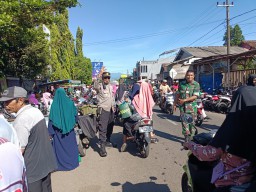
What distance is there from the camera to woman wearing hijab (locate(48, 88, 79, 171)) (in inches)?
198

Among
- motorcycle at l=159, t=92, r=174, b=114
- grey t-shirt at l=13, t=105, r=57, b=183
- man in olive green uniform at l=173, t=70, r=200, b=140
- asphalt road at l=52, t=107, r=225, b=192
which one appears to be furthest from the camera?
motorcycle at l=159, t=92, r=174, b=114

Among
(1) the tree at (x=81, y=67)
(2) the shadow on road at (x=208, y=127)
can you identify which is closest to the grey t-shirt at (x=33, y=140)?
(2) the shadow on road at (x=208, y=127)

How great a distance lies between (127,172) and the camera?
5082 millimetres

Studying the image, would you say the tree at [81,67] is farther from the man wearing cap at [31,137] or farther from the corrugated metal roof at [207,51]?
the man wearing cap at [31,137]

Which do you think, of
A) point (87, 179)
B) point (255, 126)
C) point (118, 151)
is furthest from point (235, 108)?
point (118, 151)

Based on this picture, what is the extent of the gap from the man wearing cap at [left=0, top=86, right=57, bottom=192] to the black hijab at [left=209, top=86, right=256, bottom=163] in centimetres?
187

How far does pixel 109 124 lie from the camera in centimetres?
704

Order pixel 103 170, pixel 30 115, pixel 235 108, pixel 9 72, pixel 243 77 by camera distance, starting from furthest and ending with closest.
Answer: pixel 243 77 → pixel 9 72 → pixel 103 170 → pixel 30 115 → pixel 235 108

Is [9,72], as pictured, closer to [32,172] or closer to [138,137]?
[138,137]

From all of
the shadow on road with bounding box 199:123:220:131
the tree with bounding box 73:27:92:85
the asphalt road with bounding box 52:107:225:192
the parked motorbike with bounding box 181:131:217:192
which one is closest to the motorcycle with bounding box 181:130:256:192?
the parked motorbike with bounding box 181:131:217:192

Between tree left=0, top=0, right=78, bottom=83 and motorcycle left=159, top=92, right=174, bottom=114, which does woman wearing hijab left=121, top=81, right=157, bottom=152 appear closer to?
tree left=0, top=0, right=78, bottom=83

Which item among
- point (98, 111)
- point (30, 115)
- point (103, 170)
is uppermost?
point (30, 115)

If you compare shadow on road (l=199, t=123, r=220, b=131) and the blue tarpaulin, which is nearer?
shadow on road (l=199, t=123, r=220, b=131)

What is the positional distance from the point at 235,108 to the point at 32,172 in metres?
2.20
